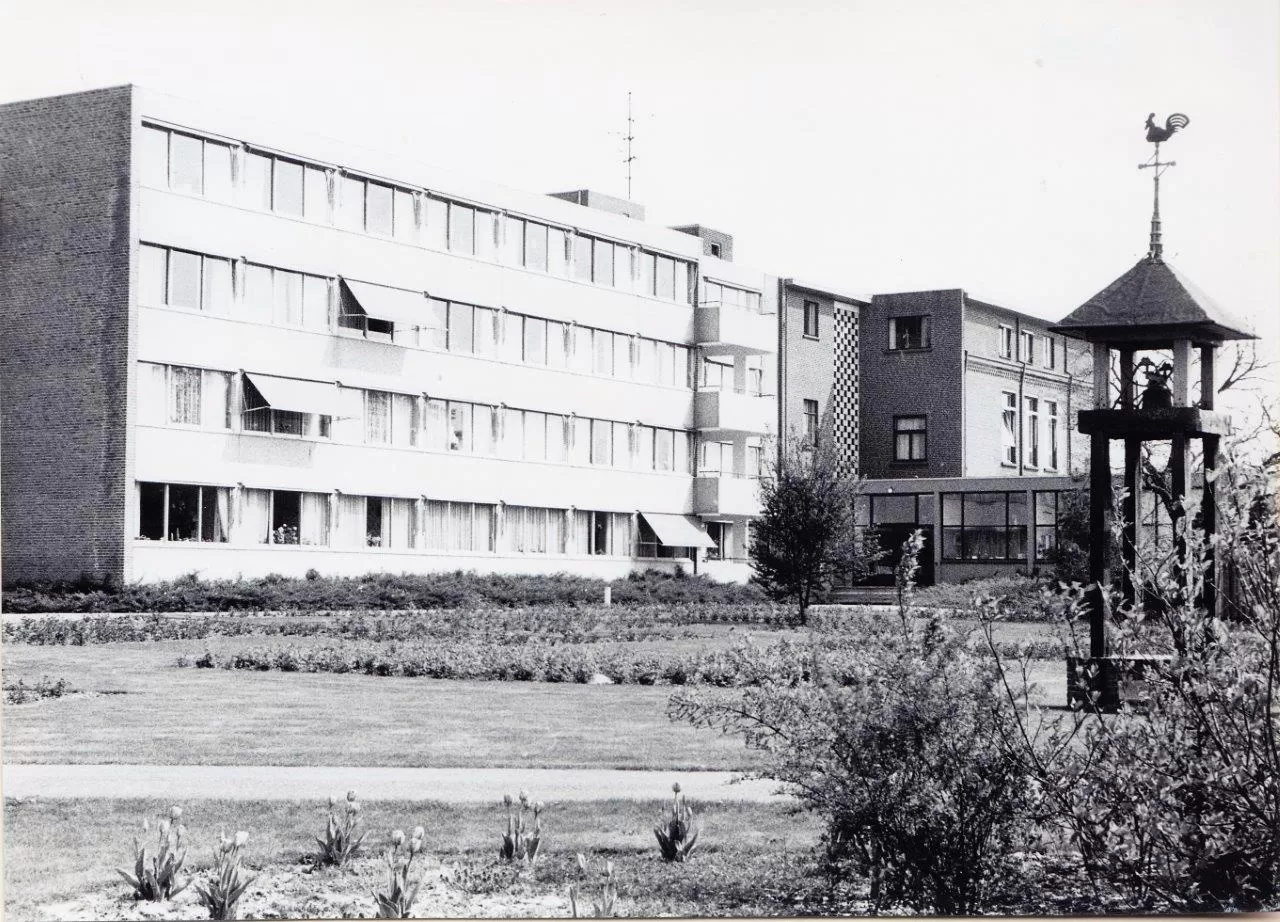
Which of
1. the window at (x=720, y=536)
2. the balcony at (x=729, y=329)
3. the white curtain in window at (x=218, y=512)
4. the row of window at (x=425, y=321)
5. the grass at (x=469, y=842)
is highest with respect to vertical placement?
the balcony at (x=729, y=329)

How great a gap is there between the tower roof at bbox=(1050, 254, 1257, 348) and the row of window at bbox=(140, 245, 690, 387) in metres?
26.9

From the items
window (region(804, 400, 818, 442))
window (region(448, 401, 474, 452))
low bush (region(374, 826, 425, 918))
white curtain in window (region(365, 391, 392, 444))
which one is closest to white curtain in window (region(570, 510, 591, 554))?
window (region(448, 401, 474, 452))

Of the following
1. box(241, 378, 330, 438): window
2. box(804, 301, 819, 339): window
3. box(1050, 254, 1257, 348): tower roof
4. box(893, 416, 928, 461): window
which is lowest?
box(1050, 254, 1257, 348): tower roof

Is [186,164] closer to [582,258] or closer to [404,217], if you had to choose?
[404,217]

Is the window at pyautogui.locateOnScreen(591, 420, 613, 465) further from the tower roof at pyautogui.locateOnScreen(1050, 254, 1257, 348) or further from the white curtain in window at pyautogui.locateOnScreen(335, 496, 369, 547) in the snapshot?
the tower roof at pyautogui.locateOnScreen(1050, 254, 1257, 348)

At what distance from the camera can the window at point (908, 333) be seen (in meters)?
62.9

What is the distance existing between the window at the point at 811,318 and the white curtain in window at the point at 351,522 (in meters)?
24.0

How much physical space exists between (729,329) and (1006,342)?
1606 centimetres

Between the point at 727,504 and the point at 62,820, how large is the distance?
1816 inches

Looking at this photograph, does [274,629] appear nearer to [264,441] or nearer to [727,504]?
[264,441]

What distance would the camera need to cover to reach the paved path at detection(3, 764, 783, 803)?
10711mm

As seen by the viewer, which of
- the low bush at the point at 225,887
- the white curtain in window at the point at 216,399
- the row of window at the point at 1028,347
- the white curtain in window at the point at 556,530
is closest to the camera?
the low bush at the point at 225,887

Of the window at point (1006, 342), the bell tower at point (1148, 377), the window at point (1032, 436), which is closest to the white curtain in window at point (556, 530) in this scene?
the window at point (1006, 342)

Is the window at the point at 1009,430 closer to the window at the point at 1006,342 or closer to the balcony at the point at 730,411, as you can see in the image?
the window at the point at 1006,342
